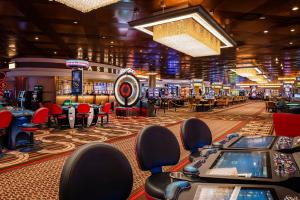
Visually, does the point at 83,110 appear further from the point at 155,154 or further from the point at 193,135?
the point at 155,154

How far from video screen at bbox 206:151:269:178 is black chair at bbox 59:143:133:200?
0.47m

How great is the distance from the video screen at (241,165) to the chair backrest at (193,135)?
95cm

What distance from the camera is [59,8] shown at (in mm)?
5902

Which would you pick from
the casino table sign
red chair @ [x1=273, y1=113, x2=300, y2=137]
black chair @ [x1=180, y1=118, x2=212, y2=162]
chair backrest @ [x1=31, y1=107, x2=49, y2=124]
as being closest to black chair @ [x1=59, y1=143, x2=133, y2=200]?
black chair @ [x1=180, y1=118, x2=212, y2=162]

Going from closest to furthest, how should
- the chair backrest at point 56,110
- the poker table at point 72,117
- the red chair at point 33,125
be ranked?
the red chair at point 33,125
the chair backrest at point 56,110
the poker table at point 72,117

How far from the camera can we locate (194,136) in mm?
2752

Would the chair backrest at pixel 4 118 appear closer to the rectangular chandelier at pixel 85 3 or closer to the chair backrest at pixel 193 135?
the rectangular chandelier at pixel 85 3

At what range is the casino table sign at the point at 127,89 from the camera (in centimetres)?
1092

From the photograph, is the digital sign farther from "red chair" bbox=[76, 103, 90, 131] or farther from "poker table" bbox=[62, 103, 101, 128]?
"red chair" bbox=[76, 103, 90, 131]

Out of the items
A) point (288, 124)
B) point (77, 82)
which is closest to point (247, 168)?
point (288, 124)

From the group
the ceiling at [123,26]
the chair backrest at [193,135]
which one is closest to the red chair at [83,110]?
the ceiling at [123,26]

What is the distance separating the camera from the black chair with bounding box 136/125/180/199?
6.27 feet

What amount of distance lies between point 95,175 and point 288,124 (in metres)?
4.73

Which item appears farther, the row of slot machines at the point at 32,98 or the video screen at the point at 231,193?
the row of slot machines at the point at 32,98
